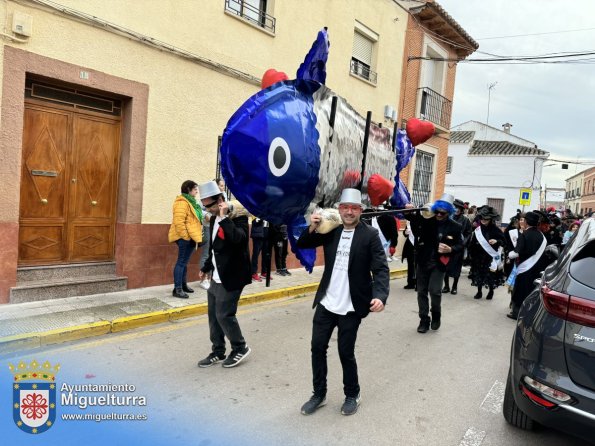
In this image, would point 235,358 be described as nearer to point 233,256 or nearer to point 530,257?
point 233,256

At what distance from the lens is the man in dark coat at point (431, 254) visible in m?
5.66

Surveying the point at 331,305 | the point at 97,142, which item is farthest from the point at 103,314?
the point at 331,305

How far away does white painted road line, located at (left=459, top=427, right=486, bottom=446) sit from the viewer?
10.4 feet

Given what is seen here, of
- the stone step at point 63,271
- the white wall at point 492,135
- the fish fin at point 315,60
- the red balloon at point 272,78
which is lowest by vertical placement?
the stone step at point 63,271

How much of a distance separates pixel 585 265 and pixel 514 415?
1348 mm

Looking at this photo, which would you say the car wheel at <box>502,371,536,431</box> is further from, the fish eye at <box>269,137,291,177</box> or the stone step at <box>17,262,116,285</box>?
the stone step at <box>17,262,116,285</box>

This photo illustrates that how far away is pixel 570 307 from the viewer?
8.34 ft

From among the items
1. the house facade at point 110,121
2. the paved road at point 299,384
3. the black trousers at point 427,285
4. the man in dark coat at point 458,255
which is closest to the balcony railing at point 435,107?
the man in dark coat at point 458,255

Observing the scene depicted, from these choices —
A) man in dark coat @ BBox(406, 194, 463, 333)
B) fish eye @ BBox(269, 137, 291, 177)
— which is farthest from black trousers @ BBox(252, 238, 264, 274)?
fish eye @ BBox(269, 137, 291, 177)

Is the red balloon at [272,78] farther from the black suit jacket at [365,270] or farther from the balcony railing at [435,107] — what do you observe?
the balcony railing at [435,107]

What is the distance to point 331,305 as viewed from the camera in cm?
336

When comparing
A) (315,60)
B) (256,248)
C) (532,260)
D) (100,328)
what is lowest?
(100,328)

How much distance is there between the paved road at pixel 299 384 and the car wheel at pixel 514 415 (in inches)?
2.6

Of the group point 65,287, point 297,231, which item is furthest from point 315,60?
point 65,287
